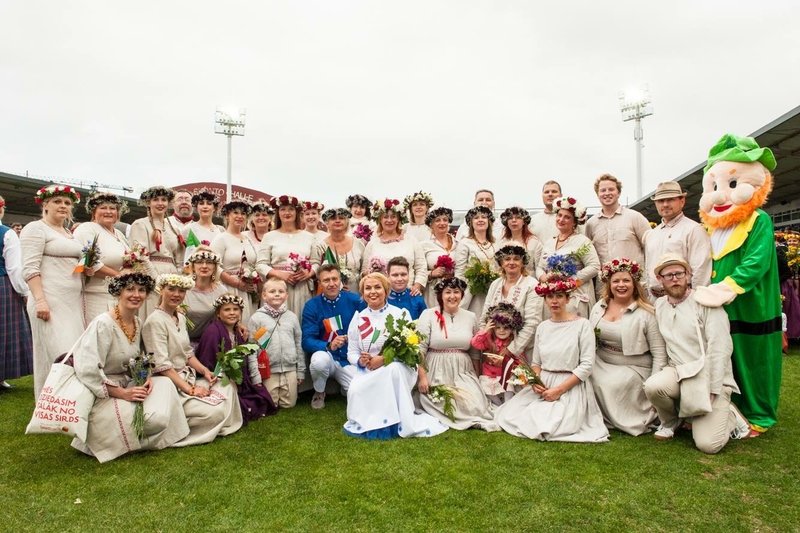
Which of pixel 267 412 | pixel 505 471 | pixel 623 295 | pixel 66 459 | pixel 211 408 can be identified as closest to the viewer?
pixel 505 471

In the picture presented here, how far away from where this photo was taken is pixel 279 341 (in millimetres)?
5867

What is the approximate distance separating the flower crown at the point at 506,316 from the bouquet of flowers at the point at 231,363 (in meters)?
2.49

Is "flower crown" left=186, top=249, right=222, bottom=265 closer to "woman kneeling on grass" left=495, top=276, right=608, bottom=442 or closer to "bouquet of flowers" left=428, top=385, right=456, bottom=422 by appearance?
"bouquet of flowers" left=428, top=385, right=456, bottom=422

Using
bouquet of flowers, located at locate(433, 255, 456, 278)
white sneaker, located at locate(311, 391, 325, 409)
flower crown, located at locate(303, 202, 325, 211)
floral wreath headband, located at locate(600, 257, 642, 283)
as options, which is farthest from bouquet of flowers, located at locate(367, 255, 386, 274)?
floral wreath headband, located at locate(600, 257, 642, 283)

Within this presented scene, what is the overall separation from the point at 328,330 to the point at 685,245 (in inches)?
153

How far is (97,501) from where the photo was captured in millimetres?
3531

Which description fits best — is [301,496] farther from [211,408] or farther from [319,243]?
[319,243]

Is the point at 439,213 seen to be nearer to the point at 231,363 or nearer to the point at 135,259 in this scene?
the point at 231,363

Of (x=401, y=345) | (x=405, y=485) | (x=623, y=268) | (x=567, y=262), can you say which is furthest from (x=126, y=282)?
(x=623, y=268)

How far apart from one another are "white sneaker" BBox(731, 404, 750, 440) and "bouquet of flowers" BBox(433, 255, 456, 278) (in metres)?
3.14

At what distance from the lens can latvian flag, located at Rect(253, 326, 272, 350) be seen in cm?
573

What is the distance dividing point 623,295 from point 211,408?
4.00 meters

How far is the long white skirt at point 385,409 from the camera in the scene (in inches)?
192

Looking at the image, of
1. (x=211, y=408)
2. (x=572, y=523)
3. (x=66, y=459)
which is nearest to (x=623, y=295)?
(x=572, y=523)
